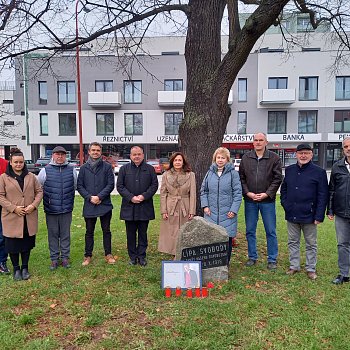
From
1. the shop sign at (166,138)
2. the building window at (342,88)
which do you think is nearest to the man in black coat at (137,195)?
the shop sign at (166,138)

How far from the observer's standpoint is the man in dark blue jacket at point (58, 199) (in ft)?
17.7

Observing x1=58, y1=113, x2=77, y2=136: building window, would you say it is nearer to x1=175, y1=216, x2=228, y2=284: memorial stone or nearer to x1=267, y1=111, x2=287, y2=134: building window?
x1=267, y1=111, x2=287, y2=134: building window

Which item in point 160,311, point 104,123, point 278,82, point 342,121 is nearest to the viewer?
point 160,311

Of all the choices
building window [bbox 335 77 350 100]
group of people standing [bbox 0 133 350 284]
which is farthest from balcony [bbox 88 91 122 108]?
group of people standing [bbox 0 133 350 284]

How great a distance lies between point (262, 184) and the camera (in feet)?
17.5

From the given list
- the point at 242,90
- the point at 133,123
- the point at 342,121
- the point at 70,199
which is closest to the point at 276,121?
the point at 242,90

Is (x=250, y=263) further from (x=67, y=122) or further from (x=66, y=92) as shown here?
(x=66, y=92)

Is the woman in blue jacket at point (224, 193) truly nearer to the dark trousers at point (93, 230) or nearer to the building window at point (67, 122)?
the dark trousers at point (93, 230)

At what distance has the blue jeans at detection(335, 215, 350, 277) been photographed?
192 inches

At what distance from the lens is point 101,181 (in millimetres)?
→ 5645

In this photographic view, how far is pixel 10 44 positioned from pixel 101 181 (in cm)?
320

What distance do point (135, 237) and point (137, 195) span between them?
733 mm

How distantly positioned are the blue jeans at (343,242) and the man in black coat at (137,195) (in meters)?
2.81

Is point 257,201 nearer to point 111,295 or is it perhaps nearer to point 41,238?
point 111,295
